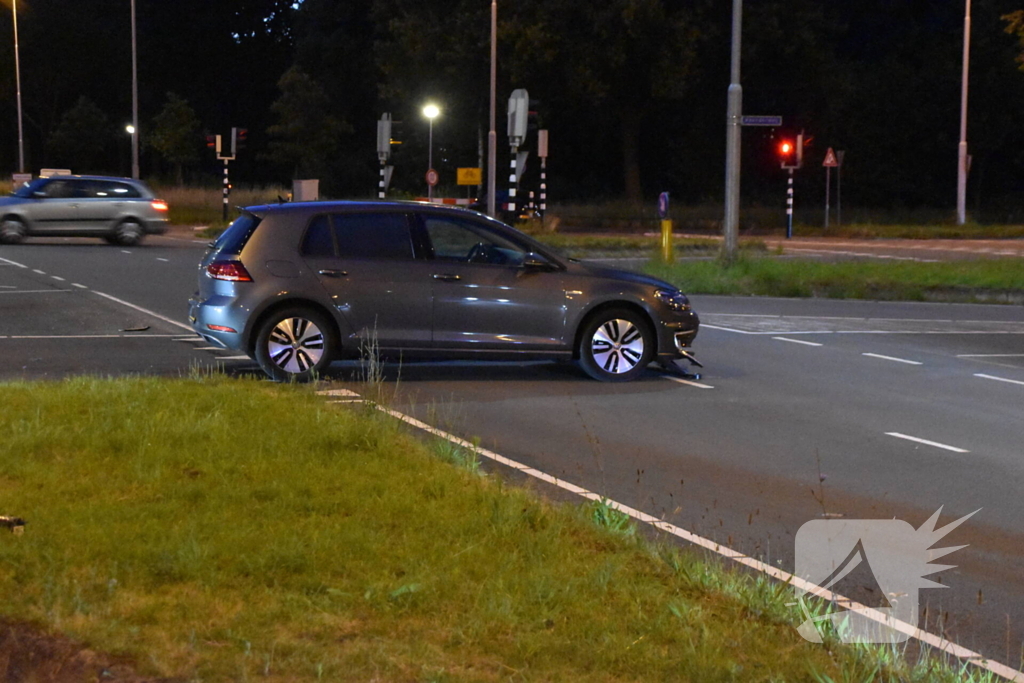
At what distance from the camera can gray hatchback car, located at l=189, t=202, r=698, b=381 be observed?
11719mm

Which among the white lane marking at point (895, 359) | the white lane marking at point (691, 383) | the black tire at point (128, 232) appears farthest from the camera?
the black tire at point (128, 232)

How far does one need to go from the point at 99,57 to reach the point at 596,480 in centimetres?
7787

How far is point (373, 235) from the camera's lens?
12023 millimetres

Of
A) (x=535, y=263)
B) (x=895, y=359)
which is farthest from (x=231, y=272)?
(x=895, y=359)

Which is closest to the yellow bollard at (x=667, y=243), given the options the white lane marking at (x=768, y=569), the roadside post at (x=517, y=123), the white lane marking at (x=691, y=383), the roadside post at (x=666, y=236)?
the roadside post at (x=666, y=236)

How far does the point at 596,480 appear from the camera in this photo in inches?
320

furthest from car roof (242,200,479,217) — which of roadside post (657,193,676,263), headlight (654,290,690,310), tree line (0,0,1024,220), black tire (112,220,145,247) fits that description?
tree line (0,0,1024,220)

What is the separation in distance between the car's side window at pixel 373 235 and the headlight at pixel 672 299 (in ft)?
7.22

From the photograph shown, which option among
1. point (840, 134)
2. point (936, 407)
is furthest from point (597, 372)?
point (840, 134)

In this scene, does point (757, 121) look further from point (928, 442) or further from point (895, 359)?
point (928, 442)

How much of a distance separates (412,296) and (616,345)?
1839 mm

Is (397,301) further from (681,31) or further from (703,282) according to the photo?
(681,31)

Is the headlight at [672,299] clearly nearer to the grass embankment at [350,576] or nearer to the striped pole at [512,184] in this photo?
the grass embankment at [350,576]

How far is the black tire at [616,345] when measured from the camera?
12.1m
